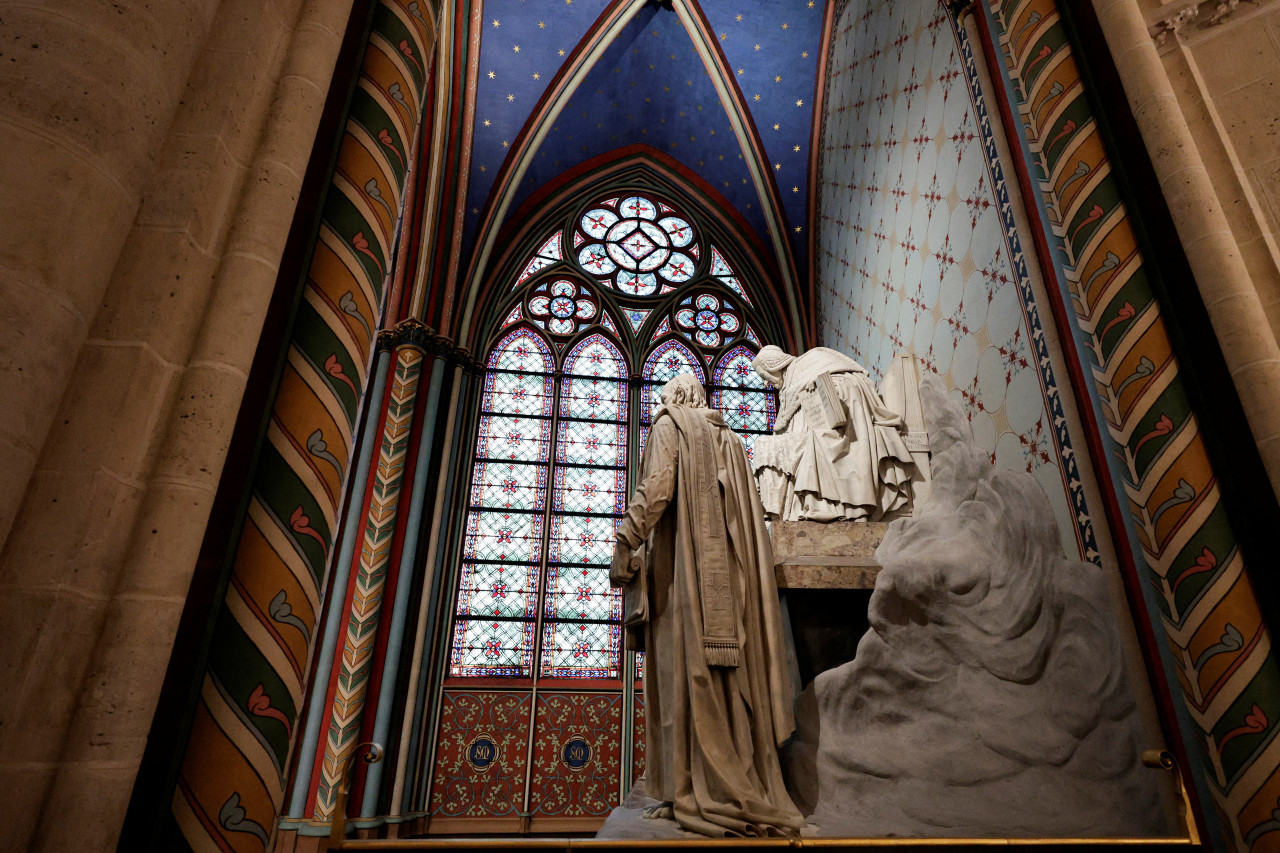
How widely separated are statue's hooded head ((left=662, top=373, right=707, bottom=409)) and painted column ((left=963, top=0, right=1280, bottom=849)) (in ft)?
5.70

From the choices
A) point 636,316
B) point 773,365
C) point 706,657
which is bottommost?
point 706,657

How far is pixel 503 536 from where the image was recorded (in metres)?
7.88

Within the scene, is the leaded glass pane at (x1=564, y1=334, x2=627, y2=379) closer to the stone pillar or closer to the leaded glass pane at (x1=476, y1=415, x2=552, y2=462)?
the leaded glass pane at (x1=476, y1=415, x2=552, y2=462)

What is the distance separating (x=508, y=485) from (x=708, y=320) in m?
3.27

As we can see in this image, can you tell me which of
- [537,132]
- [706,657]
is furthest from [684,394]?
[537,132]

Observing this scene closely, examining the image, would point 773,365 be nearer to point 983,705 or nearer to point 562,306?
point 983,705

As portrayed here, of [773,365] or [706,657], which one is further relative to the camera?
[773,365]

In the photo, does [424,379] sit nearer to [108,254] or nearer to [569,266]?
[569,266]

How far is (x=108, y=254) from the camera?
1.84 m

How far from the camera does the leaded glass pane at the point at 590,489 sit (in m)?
8.11

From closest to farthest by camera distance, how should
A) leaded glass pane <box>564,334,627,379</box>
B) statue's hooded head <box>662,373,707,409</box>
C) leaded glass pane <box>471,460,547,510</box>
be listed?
statue's hooded head <box>662,373,707,409</box>
leaded glass pane <box>471,460,547,510</box>
leaded glass pane <box>564,334,627,379</box>

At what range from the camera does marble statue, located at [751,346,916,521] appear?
4234mm

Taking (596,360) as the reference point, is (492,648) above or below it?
below

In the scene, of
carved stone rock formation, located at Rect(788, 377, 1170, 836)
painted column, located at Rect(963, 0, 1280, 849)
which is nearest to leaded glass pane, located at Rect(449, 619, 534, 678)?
carved stone rock formation, located at Rect(788, 377, 1170, 836)
